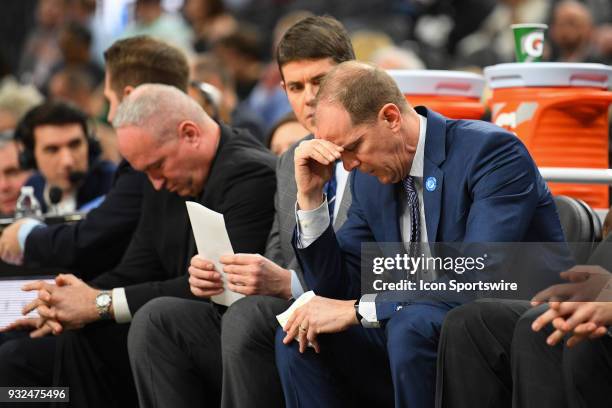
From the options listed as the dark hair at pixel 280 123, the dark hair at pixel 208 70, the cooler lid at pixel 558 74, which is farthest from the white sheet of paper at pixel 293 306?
the dark hair at pixel 208 70

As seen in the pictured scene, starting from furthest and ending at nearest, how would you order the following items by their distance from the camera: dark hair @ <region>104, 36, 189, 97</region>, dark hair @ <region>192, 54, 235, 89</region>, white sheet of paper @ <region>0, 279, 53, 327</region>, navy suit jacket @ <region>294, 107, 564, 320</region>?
dark hair @ <region>192, 54, 235, 89</region>, dark hair @ <region>104, 36, 189, 97</region>, white sheet of paper @ <region>0, 279, 53, 327</region>, navy suit jacket @ <region>294, 107, 564, 320</region>

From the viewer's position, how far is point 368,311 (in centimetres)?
355

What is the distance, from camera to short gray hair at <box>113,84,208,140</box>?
468 cm

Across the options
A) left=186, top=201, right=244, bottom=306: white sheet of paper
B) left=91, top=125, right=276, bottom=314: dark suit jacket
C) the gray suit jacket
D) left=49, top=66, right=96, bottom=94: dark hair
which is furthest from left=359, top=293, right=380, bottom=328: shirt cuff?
left=49, top=66, right=96, bottom=94: dark hair

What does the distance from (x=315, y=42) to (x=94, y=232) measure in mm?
1319

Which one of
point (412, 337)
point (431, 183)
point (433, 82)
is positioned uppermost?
point (433, 82)

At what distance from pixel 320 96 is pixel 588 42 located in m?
5.15

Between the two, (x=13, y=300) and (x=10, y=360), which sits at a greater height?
(x=13, y=300)

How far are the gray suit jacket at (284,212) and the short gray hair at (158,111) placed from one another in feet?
1.43

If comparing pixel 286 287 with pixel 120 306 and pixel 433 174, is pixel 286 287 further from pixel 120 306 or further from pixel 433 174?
pixel 120 306

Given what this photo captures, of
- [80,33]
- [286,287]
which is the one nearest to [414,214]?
[286,287]

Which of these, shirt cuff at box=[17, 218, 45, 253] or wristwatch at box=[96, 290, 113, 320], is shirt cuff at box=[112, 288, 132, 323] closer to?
wristwatch at box=[96, 290, 113, 320]

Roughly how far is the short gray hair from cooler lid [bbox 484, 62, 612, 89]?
4.13 ft

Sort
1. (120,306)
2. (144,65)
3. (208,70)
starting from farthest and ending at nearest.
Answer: (208,70) → (144,65) → (120,306)
